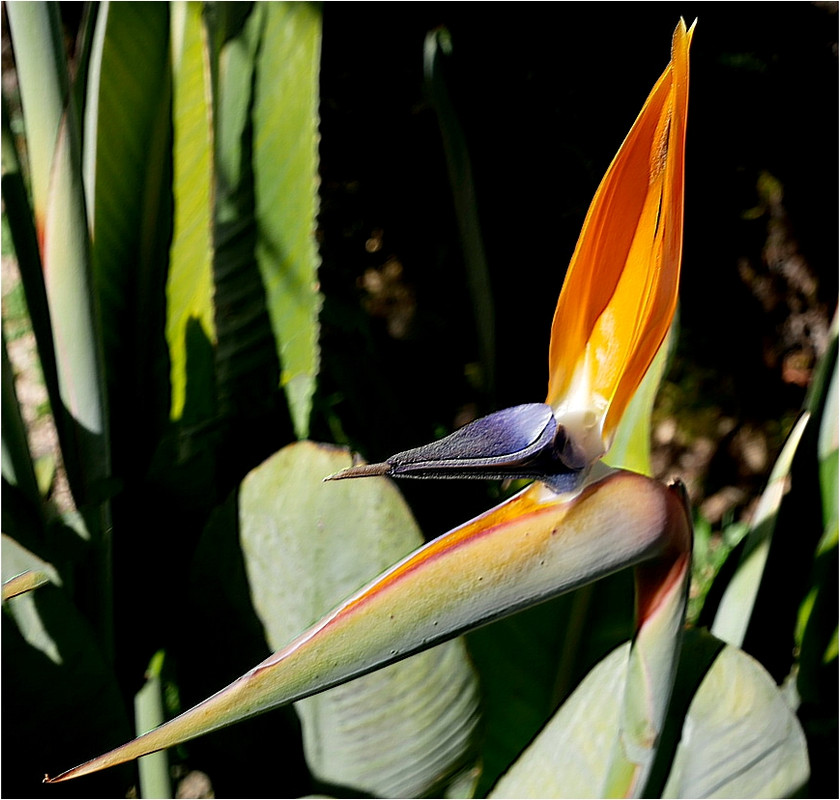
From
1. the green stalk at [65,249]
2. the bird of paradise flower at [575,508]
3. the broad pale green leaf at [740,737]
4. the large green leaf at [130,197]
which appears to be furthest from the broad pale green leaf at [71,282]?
the broad pale green leaf at [740,737]

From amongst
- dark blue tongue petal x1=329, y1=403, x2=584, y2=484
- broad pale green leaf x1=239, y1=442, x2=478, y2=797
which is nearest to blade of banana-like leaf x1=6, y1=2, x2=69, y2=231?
broad pale green leaf x1=239, y1=442, x2=478, y2=797

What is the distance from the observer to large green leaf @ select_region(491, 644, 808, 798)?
462mm

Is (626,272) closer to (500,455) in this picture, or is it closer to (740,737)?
(500,455)

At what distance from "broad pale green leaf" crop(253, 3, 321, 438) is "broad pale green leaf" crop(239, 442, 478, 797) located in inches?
5.6

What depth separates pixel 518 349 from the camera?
1.06 metres

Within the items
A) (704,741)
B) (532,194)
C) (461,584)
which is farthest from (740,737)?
(532,194)

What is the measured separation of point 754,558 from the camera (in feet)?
1.98

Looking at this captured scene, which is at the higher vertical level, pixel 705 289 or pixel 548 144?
pixel 548 144

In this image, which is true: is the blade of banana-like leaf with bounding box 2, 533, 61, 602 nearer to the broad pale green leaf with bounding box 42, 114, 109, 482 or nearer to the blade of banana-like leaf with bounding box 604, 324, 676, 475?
the broad pale green leaf with bounding box 42, 114, 109, 482

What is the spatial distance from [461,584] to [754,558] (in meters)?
0.39

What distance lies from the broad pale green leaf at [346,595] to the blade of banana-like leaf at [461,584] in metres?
0.20

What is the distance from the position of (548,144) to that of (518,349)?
0.89ft

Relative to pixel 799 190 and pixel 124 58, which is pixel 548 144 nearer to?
pixel 799 190

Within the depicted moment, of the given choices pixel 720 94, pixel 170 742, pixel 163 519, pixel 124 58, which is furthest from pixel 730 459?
pixel 170 742
